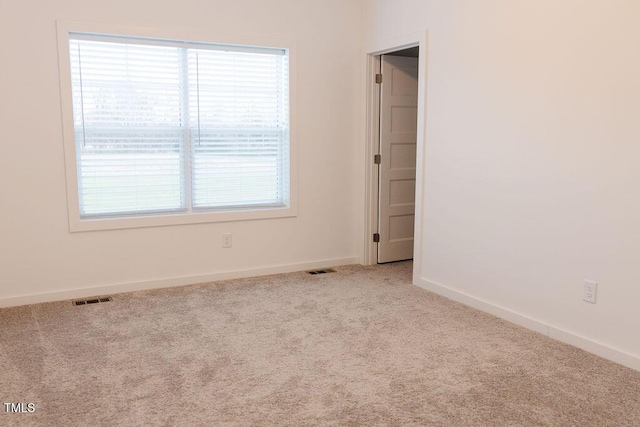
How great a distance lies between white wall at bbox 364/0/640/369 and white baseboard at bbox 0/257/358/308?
1.07 meters

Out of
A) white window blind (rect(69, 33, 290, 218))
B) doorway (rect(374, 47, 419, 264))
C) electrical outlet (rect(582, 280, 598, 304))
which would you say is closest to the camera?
electrical outlet (rect(582, 280, 598, 304))

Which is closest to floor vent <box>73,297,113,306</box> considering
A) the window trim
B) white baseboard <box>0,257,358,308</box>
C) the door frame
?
white baseboard <box>0,257,358,308</box>

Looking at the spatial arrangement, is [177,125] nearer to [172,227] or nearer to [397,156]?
[172,227]

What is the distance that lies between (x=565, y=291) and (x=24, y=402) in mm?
2981

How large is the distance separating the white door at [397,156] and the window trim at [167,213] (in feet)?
2.86

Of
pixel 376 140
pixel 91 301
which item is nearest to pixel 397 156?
pixel 376 140

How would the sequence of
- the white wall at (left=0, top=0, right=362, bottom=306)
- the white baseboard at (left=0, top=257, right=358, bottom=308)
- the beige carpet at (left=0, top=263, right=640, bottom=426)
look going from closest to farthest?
1. the beige carpet at (left=0, top=263, right=640, bottom=426)
2. the white wall at (left=0, top=0, right=362, bottom=306)
3. the white baseboard at (left=0, top=257, right=358, bottom=308)

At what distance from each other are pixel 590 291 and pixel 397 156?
8.10ft

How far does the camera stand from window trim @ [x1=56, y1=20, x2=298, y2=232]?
13.2ft

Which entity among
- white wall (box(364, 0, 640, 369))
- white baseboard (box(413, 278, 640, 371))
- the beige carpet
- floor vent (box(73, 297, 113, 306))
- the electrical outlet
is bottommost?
the beige carpet

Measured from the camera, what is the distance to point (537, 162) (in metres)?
3.50

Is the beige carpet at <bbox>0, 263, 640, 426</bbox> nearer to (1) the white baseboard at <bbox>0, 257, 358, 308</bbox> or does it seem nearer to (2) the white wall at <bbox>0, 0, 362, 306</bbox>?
(1) the white baseboard at <bbox>0, 257, 358, 308</bbox>

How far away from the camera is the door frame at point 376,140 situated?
4.42 metres

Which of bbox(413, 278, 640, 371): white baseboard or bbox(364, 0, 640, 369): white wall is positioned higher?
bbox(364, 0, 640, 369): white wall
